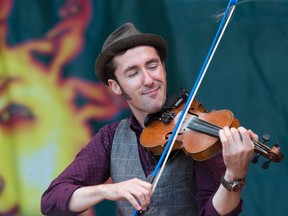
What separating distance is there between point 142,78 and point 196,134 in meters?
0.28

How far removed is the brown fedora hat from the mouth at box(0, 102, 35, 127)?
0.57 m

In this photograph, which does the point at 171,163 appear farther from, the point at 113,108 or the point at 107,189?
the point at 113,108

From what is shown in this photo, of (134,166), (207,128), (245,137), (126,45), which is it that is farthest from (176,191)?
(126,45)

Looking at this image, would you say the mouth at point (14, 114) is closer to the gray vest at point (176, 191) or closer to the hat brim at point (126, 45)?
the hat brim at point (126, 45)

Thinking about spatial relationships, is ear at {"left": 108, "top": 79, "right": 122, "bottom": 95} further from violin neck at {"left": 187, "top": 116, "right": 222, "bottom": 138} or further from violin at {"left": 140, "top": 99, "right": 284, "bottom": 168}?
violin neck at {"left": 187, "top": 116, "right": 222, "bottom": 138}

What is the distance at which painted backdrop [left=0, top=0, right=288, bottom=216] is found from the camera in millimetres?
2350

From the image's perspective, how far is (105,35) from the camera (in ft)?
7.93

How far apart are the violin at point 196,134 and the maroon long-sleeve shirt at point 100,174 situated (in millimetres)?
92

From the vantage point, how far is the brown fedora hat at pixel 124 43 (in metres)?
1.86

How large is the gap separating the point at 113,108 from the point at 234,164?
1008 millimetres

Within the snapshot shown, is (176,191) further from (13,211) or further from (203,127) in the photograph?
(13,211)

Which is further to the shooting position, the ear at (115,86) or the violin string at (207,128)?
the ear at (115,86)

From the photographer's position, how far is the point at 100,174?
1.91 m

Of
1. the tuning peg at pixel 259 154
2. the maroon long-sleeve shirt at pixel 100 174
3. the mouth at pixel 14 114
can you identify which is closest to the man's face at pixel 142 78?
the maroon long-sleeve shirt at pixel 100 174
